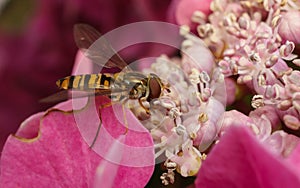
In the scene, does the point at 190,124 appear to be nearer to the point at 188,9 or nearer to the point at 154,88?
the point at 154,88

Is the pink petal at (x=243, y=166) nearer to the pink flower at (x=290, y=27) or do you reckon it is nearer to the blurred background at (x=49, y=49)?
the pink flower at (x=290, y=27)

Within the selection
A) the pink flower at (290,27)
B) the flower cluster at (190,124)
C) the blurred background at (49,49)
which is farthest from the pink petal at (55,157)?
the blurred background at (49,49)

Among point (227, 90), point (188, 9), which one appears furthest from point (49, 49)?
point (227, 90)

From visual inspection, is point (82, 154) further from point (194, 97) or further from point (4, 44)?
point (4, 44)

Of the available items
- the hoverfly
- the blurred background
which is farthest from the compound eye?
the blurred background

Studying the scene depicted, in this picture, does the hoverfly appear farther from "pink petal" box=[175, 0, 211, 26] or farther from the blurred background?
the blurred background
